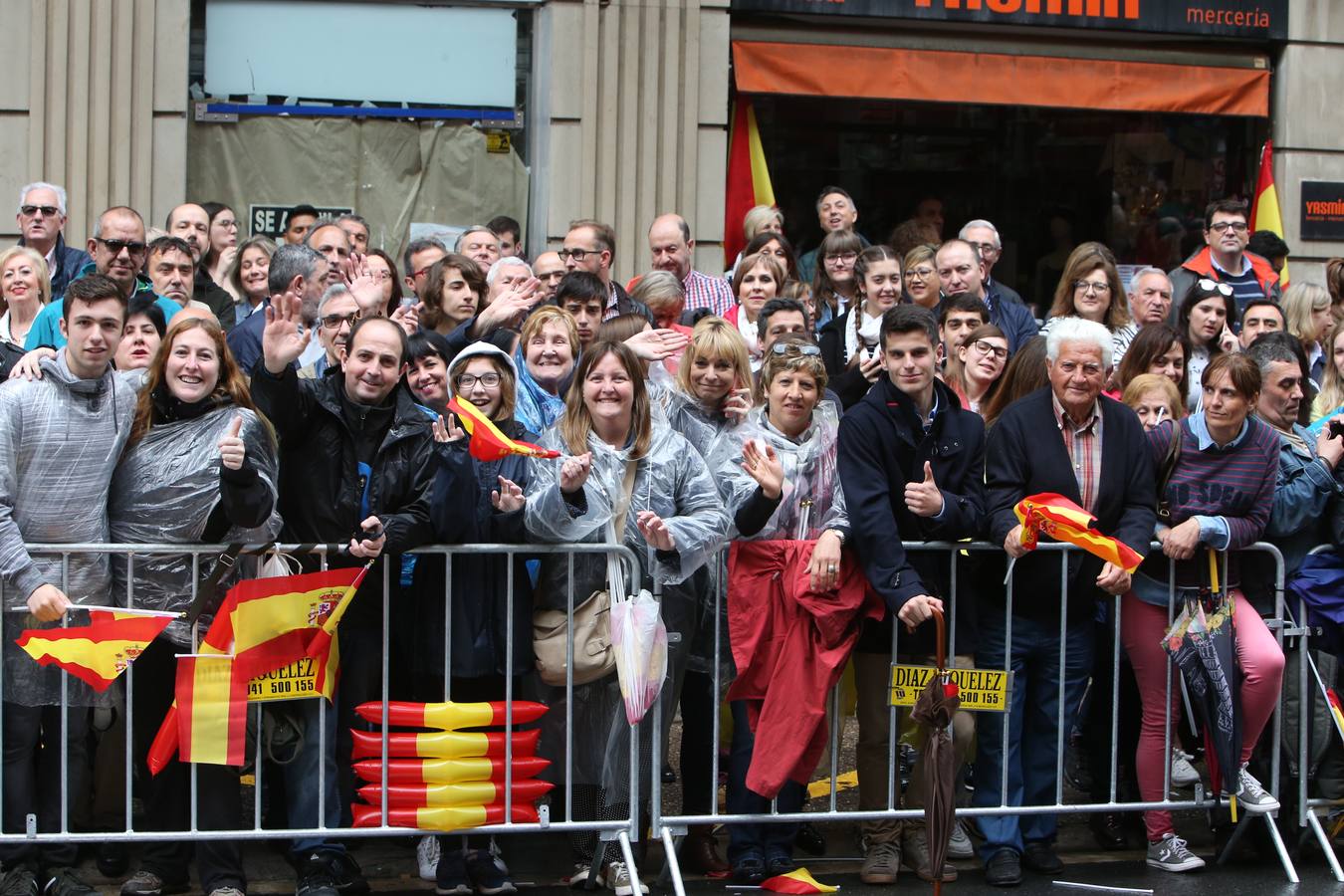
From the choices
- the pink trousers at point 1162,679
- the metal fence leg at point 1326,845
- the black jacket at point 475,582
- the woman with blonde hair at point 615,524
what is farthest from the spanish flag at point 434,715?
the metal fence leg at point 1326,845

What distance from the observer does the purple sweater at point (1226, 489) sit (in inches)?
281

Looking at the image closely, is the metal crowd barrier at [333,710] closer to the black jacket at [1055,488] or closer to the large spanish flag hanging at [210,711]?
the large spanish flag hanging at [210,711]

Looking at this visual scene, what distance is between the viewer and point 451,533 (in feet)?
21.3

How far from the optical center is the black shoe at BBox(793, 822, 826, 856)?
7.37 metres

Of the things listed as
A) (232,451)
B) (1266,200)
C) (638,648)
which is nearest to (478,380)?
(232,451)

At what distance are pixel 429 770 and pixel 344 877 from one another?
619mm

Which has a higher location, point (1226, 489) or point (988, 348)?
point (988, 348)

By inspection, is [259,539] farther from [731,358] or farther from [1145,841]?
[1145,841]

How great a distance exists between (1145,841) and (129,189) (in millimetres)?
7593

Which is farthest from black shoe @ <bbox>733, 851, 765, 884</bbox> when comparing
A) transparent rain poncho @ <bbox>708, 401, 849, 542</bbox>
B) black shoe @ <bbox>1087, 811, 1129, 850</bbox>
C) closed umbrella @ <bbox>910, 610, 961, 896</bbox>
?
black shoe @ <bbox>1087, 811, 1129, 850</bbox>

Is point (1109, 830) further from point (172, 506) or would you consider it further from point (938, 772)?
point (172, 506)

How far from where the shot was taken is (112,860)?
6816mm

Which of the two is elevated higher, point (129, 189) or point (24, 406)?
point (129, 189)

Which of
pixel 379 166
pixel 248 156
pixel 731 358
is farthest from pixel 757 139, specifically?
pixel 731 358
